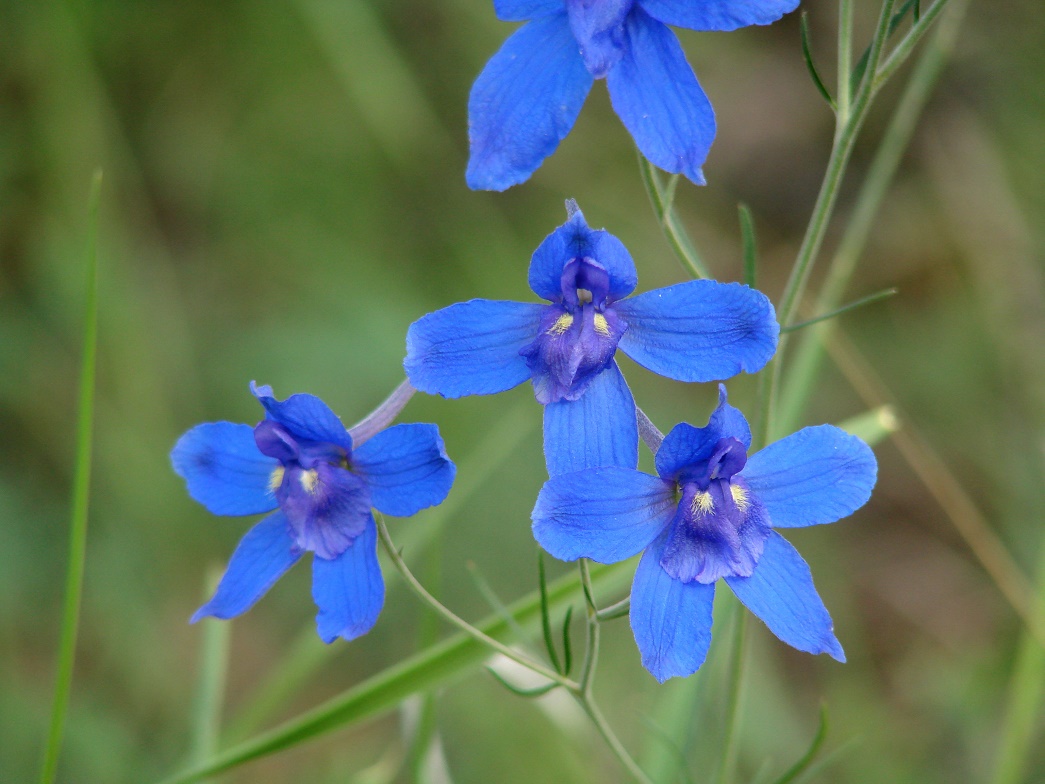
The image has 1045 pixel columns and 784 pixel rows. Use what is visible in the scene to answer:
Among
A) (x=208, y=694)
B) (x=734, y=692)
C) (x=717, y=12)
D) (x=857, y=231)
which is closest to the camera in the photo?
(x=717, y=12)

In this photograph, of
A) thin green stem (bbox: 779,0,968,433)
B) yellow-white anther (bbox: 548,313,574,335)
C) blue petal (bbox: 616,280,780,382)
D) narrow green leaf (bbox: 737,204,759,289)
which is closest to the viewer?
blue petal (bbox: 616,280,780,382)

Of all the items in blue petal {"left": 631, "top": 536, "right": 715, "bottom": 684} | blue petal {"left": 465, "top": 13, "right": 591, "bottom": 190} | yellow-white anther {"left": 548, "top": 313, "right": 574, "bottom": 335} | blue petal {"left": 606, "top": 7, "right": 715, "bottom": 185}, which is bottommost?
blue petal {"left": 631, "top": 536, "right": 715, "bottom": 684}

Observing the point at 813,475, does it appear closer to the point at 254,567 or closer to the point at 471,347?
the point at 471,347

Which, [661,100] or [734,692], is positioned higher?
[661,100]

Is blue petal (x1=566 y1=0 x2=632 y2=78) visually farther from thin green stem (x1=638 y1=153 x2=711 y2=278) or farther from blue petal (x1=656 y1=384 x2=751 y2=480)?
blue petal (x1=656 y1=384 x2=751 y2=480)

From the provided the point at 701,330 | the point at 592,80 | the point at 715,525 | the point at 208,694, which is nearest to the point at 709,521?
the point at 715,525

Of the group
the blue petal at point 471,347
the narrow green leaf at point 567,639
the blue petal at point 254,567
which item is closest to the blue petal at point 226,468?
the blue petal at point 254,567

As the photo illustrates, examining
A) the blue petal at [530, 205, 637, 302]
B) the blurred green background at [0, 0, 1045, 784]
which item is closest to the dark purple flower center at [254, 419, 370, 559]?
the blue petal at [530, 205, 637, 302]

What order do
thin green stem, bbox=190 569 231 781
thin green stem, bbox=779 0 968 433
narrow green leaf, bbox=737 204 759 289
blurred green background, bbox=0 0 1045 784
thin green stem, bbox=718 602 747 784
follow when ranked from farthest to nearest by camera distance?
blurred green background, bbox=0 0 1045 784 → thin green stem, bbox=779 0 968 433 → thin green stem, bbox=190 569 231 781 → thin green stem, bbox=718 602 747 784 → narrow green leaf, bbox=737 204 759 289
